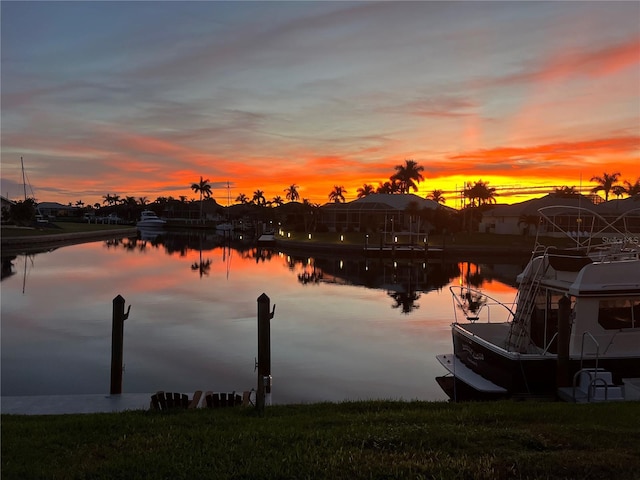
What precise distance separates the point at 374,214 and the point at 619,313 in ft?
232

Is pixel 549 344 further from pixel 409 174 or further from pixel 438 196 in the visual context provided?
pixel 438 196

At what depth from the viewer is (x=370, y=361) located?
1592cm

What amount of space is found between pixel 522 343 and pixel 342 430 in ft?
23.9

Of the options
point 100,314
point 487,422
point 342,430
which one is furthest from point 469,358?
point 100,314

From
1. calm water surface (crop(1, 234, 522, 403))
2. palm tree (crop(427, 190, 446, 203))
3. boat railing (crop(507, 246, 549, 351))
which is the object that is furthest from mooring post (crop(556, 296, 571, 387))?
palm tree (crop(427, 190, 446, 203))

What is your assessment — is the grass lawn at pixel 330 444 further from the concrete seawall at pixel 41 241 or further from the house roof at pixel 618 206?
the house roof at pixel 618 206

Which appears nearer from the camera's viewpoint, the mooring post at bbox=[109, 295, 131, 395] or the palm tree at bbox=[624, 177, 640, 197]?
the mooring post at bbox=[109, 295, 131, 395]

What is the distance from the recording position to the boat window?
12.2m

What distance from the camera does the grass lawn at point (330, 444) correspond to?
18.4 ft

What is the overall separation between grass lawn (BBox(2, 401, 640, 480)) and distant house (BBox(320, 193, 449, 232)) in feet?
235

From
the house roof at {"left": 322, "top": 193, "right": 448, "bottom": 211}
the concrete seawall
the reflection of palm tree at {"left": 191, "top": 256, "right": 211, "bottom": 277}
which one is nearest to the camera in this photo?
the reflection of palm tree at {"left": 191, "top": 256, "right": 211, "bottom": 277}

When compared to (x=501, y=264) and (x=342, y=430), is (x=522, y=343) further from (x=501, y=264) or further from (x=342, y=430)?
(x=501, y=264)

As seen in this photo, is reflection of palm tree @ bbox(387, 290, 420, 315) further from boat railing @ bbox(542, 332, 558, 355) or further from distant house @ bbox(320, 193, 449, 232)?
distant house @ bbox(320, 193, 449, 232)

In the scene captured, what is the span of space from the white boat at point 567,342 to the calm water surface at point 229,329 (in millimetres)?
1463
